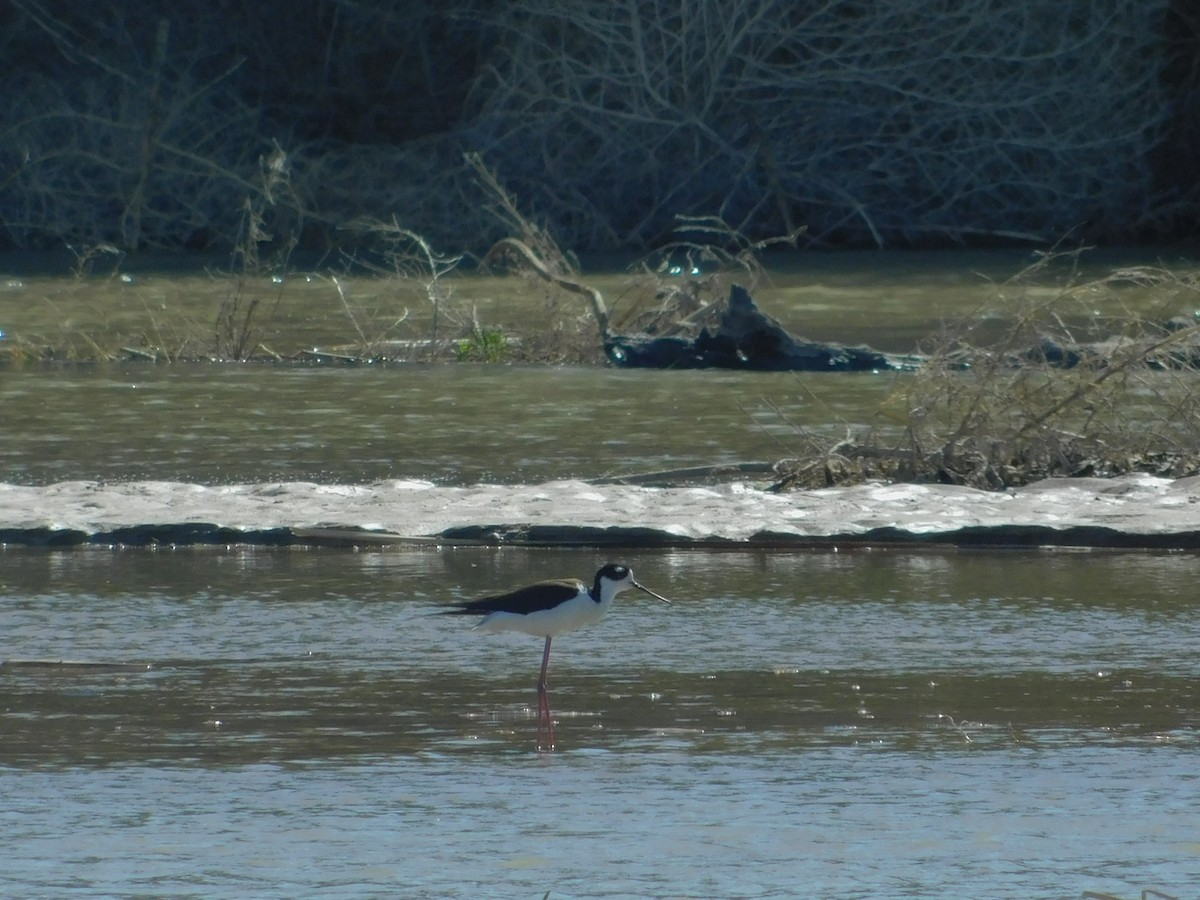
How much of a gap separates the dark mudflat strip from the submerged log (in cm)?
728

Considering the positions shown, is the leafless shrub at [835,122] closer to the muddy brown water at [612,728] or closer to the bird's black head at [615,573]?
the muddy brown water at [612,728]

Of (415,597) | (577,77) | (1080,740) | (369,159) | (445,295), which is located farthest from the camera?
(369,159)

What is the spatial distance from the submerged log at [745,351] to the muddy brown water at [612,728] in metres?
7.67

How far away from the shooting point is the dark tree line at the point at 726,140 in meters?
31.4

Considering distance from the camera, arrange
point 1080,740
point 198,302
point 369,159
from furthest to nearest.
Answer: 1. point 369,159
2. point 198,302
3. point 1080,740

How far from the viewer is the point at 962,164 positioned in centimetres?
3161

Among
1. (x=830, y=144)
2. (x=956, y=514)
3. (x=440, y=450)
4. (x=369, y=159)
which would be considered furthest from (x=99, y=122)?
(x=956, y=514)

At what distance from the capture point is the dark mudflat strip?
9633 mm

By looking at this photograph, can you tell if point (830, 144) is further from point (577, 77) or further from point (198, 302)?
point (198, 302)

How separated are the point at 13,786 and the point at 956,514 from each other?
5.05 meters

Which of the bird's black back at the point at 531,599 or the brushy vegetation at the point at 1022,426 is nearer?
the bird's black back at the point at 531,599

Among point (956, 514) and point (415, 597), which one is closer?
point (415, 597)

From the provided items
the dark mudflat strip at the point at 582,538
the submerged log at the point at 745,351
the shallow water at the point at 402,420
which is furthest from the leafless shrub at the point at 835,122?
the dark mudflat strip at the point at 582,538

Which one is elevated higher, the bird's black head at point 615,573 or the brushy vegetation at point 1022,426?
the brushy vegetation at point 1022,426
